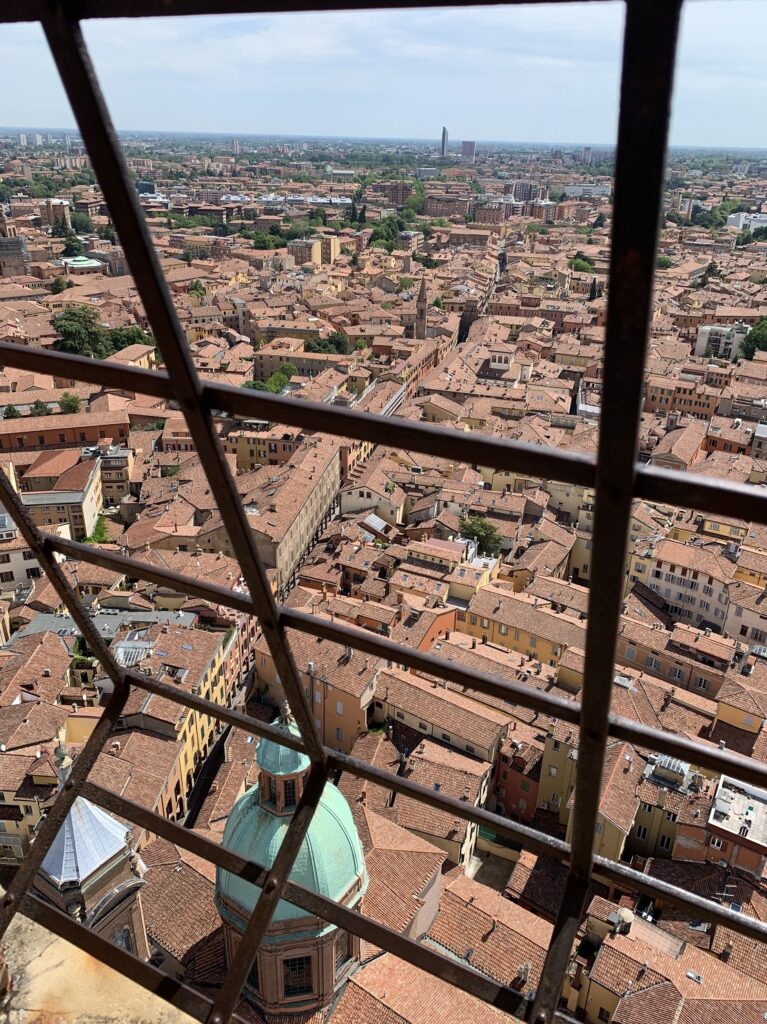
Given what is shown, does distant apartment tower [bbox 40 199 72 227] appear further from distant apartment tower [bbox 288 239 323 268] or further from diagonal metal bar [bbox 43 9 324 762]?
diagonal metal bar [bbox 43 9 324 762]

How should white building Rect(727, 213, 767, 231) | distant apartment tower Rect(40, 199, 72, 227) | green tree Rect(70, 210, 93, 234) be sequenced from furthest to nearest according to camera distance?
white building Rect(727, 213, 767, 231), green tree Rect(70, 210, 93, 234), distant apartment tower Rect(40, 199, 72, 227)

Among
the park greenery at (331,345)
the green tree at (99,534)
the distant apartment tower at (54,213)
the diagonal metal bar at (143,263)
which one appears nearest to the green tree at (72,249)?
the distant apartment tower at (54,213)

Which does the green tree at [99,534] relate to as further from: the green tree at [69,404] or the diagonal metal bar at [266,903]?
the diagonal metal bar at [266,903]

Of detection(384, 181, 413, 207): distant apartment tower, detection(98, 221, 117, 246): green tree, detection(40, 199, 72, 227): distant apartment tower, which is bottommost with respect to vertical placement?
detection(98, 221, 117, 246): green tree

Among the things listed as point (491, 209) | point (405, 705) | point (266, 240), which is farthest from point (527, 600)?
point (491, 209)

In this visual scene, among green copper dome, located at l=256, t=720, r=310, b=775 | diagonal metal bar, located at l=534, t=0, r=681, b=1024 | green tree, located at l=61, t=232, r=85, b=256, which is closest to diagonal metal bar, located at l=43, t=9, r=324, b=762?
diagonal metal bar, located at l=534, t=0, r=681, b=1024

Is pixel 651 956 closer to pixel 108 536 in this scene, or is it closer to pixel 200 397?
pixel 200 397
